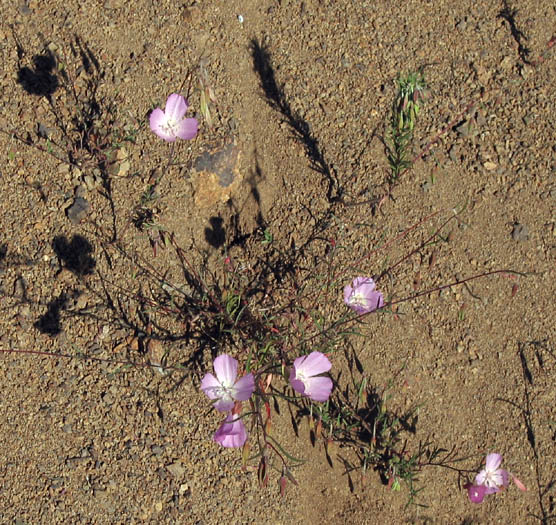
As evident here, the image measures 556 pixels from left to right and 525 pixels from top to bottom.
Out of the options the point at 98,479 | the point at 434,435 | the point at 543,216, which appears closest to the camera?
the point at 98,479

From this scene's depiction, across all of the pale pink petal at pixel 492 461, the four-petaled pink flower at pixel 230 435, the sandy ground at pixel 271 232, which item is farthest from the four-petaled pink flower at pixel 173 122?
the pale pink petal at pixel 492 461

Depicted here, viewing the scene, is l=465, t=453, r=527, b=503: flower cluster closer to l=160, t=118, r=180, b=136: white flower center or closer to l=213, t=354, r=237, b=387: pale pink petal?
l=213, t=354, r=237, b=387: pale pink petal

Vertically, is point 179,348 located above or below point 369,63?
below

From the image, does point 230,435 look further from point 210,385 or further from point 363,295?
point 363,295

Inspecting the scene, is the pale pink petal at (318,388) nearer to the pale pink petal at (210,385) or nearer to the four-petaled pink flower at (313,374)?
the four-petaled pink flower at (313,374)

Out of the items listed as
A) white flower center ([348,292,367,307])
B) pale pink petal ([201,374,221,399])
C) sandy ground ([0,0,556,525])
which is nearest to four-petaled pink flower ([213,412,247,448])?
pale pink petal ([201,374,221,399])

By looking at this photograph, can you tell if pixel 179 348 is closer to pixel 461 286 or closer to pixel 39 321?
pixel 39 321

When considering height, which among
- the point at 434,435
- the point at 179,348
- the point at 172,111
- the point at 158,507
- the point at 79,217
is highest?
the point at 172,111

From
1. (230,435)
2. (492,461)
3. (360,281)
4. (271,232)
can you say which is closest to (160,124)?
(271,232)

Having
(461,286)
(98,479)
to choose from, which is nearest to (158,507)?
(98,479)
